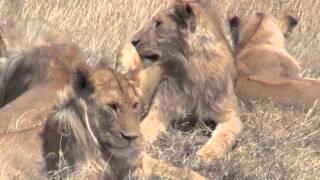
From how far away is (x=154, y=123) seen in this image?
5312 millimetres

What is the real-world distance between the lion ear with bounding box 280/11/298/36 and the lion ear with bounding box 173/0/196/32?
1.91 m

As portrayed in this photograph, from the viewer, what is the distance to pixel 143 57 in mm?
5531

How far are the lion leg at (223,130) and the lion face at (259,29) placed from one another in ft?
5.29

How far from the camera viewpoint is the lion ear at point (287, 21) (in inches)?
285

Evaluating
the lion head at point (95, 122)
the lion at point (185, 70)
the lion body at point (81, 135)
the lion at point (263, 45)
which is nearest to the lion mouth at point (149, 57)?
the lion at point (185, 70)

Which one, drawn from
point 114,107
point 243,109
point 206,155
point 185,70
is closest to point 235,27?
point 243,109

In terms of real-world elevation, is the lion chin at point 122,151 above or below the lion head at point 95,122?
below

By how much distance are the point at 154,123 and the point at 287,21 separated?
7.88 ft

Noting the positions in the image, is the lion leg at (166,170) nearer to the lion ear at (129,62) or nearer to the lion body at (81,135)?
the lion body at (81,135)

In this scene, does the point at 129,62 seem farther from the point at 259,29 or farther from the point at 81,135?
the point at 259,29

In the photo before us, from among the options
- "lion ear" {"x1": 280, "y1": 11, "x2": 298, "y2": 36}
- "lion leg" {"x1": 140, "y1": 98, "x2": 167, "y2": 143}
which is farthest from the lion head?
"lion ear" {"x1": 280, "y1": 11, "x2": 298, "y2": 36}

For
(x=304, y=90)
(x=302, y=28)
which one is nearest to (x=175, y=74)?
(x=304, y=90)

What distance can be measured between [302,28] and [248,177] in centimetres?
389

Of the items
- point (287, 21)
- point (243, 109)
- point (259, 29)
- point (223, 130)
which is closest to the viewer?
point (223, 130)
